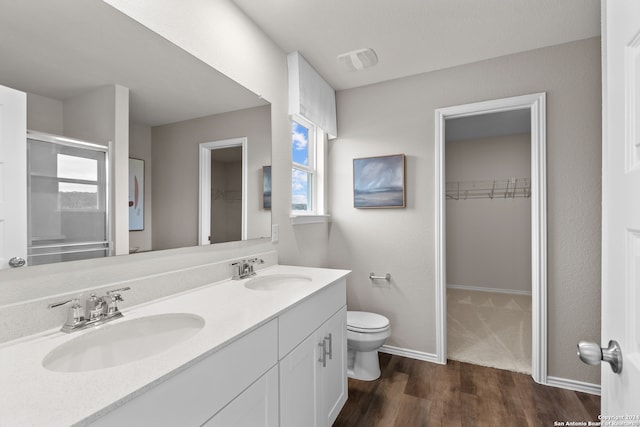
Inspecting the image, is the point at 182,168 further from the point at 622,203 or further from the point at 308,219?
the point at 622,203

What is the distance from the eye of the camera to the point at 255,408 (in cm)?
101

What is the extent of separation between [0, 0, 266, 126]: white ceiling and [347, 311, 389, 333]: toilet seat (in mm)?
1704

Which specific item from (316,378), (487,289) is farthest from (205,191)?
(487,289)

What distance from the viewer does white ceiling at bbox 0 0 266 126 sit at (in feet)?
2.92

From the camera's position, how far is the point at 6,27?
860 millimetres

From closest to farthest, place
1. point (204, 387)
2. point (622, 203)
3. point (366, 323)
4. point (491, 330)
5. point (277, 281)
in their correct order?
point (622, 203), point (204, 387), point (277, 281), point (366, 323), point (491, 330)

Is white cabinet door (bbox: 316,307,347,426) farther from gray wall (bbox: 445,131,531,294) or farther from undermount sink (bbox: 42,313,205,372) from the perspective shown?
gray wall (bbox: 445,131,531,294)

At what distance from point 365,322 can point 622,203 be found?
188 centimetres

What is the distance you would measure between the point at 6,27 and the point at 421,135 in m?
2.38

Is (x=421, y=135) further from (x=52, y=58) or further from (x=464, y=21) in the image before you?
(x=52, y=58)

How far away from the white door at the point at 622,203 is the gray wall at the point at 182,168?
1.49 meters

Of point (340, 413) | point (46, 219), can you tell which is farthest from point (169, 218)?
point (340, 413)

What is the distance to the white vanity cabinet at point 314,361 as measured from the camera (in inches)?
48.1

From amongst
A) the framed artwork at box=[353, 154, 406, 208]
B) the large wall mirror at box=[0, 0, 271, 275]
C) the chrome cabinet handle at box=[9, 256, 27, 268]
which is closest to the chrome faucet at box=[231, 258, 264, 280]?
the large wall mirror at box=[0, 0, 271, 275]
